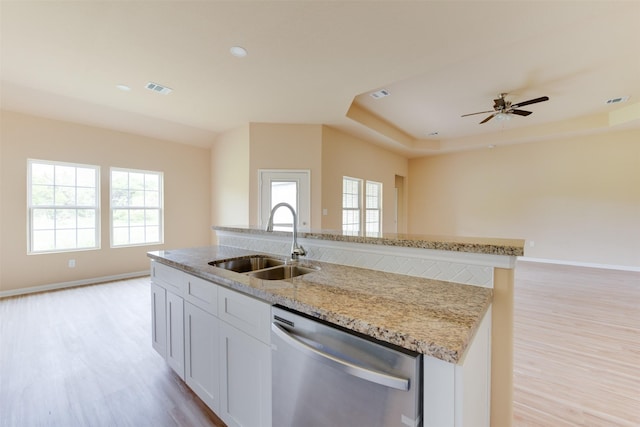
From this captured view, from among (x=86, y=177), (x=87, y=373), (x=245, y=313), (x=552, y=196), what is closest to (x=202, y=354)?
(x=245, y=313)

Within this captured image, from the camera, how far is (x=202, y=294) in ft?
5.36

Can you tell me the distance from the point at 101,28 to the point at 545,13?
380 cm

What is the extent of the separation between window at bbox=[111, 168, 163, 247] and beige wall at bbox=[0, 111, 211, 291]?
12 centimetres

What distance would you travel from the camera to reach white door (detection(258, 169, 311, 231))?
4.96 meters

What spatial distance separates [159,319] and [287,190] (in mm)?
3246

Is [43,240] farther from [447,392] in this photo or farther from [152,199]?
[447,392]

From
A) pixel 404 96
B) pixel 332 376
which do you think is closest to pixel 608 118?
pixel 404 96

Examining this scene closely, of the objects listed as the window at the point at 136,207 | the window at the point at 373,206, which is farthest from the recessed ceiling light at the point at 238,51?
the window at the point at 373,206

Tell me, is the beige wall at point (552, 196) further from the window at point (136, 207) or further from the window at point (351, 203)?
the window at point (136, 207)

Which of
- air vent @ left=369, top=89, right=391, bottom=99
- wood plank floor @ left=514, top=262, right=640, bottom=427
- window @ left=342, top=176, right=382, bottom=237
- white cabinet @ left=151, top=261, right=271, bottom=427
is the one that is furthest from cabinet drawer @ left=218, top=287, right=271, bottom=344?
window @ left=342, top=176, right=382, bottom=237

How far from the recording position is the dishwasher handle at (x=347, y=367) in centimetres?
79

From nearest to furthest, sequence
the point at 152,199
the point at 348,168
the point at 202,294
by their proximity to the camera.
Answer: the point at 202,294 → the point at 152,199 → the point at 348,168

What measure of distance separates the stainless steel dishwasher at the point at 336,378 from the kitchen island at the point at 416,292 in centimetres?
5

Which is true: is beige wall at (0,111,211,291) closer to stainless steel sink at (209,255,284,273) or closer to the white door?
the white door
